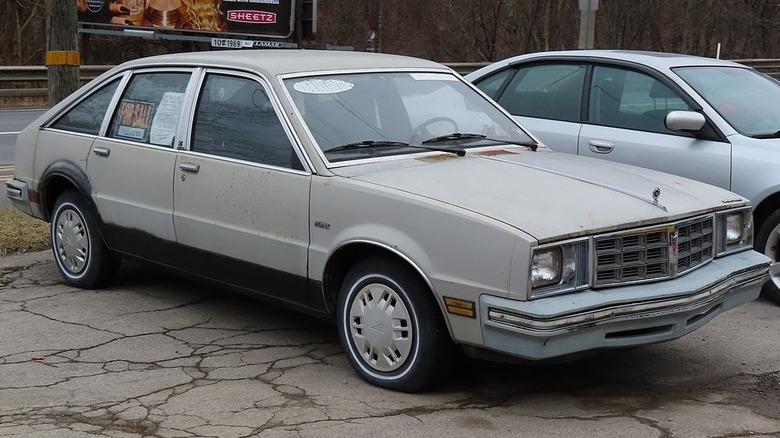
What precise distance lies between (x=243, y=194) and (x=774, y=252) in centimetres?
346

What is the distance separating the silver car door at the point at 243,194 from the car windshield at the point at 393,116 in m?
0.22

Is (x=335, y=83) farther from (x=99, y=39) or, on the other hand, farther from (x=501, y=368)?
(x=99, y=39)

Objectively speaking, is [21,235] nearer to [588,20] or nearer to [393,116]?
[393,116]

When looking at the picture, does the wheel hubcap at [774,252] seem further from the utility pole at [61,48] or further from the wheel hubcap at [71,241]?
the utility pole at [61,48]

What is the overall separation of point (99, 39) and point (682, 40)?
1906cm

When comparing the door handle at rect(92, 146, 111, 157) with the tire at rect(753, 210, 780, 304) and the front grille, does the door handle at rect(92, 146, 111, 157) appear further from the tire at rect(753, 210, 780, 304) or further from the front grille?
the tire at rect(753, 210, 780, 304)

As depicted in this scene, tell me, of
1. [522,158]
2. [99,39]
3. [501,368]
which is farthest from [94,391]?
[99,39]

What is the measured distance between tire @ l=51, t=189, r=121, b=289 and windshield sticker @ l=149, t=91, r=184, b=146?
Result: 33.8 inches

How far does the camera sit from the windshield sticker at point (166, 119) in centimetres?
616

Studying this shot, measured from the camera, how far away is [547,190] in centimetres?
491

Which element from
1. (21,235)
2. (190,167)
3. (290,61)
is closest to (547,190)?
(290,61)

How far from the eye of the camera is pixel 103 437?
14.2 ft

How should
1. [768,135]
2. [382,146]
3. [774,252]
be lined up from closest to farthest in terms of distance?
[382,146] < [774,252] < [768,135]

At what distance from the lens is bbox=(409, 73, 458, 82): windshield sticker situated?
617cm
